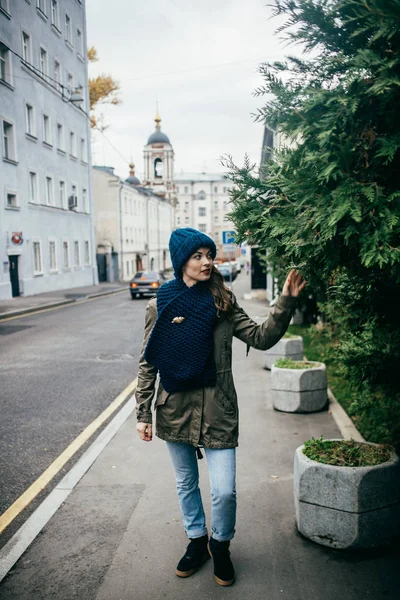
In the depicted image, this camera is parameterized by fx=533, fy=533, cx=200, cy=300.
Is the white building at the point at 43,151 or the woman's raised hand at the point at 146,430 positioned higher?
the white building at the point at 43,151

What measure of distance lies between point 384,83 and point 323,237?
670 mm

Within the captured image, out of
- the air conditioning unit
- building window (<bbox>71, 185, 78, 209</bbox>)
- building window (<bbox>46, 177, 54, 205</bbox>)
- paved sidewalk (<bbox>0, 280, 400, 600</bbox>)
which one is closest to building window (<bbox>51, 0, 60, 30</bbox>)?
building window (<bbox>46, 177, 54, 205</bbox>)

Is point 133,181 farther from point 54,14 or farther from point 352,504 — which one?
point 352,504

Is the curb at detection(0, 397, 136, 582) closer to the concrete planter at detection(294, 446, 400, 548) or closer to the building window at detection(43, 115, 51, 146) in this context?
the concrete planter at detection(294, 446, 400, 548)

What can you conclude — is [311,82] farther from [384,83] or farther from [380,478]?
[380,478]

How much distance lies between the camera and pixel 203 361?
3.06m

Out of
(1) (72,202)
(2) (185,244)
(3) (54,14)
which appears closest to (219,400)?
(2) (185,244)

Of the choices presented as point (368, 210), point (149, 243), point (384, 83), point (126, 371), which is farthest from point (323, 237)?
point (149, 243)

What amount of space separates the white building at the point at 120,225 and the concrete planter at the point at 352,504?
143 ft

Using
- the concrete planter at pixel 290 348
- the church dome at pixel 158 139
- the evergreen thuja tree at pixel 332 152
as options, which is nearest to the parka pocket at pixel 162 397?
the evergreen thuja tree at pixel 332 152

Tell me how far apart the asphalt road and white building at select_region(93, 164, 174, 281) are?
99.8ft

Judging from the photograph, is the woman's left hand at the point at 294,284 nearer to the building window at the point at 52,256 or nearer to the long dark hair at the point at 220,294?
the long dark hair at the point at 220,294

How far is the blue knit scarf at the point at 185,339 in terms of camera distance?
307 centimetres

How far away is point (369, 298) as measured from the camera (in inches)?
135
